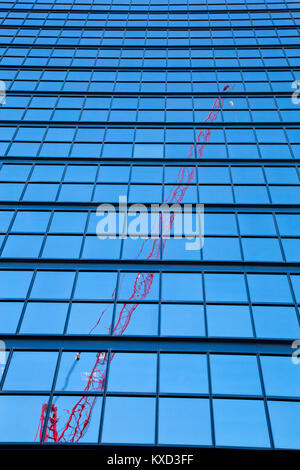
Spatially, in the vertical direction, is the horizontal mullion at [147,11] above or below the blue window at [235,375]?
above

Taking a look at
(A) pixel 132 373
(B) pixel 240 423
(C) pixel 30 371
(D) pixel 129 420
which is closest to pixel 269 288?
(B) pixel 240 423

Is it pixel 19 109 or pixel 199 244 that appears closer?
pixel 199 244

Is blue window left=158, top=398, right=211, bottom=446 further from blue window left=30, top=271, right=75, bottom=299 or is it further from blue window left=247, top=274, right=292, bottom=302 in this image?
blue window left=30, top=271, right=75, bottom=299

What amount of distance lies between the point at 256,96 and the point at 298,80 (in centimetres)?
293

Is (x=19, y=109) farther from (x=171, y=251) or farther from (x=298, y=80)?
(x=298, y=80)

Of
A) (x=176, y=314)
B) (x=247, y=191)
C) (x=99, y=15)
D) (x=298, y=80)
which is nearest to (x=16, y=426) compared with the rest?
(x=176, y=314)

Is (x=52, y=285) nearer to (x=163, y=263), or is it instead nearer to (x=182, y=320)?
(x=163, y=263)

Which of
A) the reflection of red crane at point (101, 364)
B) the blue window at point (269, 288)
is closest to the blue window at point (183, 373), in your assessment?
the reflection of red crane at point (101, 364)

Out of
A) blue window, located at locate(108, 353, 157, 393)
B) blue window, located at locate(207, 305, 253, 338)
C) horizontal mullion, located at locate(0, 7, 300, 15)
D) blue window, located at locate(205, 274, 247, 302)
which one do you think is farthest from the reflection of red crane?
horizontal mullion, located at locate(0, 7, 300, 15)

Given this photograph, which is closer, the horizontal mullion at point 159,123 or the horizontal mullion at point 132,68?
the horizontal mullion at point 159,123

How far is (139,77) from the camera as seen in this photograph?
1016 inches

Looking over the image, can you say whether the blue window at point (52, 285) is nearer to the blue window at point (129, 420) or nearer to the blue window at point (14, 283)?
the blue window at point (14, 283)

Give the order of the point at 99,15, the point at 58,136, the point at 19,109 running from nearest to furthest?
the point at 58,136
the point at 19,109
the point at 99,15

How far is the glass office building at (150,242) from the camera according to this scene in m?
11.6
